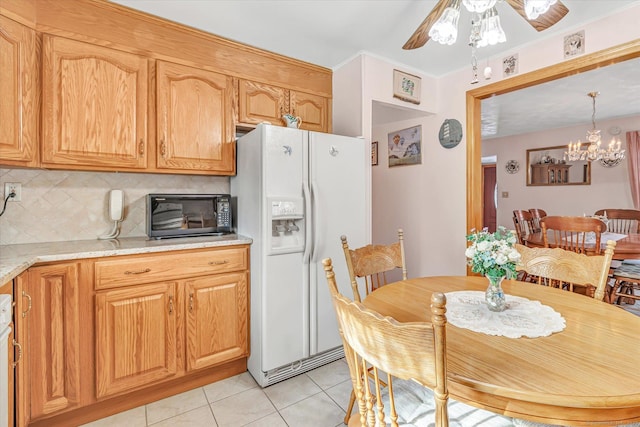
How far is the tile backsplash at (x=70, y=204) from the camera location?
6.22 ft

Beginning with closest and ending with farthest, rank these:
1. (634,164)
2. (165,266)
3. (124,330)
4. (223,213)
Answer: (124,330) < (165,266) < (223,213) < (634,164)

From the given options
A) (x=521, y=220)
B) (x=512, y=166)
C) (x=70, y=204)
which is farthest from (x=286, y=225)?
(x=512, y=166)

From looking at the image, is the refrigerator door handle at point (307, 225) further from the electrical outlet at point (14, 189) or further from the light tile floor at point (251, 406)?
the electrical outlet at point (14, 189)

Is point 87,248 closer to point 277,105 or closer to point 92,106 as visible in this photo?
point 92,106

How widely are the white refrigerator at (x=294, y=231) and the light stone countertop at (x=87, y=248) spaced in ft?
0.82

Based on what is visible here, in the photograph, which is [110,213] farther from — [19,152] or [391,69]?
[391,69]

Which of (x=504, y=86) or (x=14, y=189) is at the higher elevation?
(x=504, y=86)

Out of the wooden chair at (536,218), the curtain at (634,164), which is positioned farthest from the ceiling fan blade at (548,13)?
the curtain at (634,164)

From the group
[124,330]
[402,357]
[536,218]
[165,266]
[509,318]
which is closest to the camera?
[402,357]

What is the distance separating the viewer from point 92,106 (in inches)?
73.5

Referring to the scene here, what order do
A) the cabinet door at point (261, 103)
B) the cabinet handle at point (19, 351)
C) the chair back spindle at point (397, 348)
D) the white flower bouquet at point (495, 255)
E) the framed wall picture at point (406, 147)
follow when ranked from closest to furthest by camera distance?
the chair back spindle at point (397, 348)
the white flower bouquet at point (495, 255)
the cabinet handle at point (19, 351)
the cabinet door at point (261, 103)
the framed wall picture at point (406, 147)

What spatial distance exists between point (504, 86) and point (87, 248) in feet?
10.4

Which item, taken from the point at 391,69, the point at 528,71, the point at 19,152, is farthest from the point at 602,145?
the point at 19,152

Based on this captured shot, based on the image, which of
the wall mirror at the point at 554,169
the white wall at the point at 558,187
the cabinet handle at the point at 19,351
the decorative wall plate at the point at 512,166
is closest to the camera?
the cabinet handle at the point at 19,351
